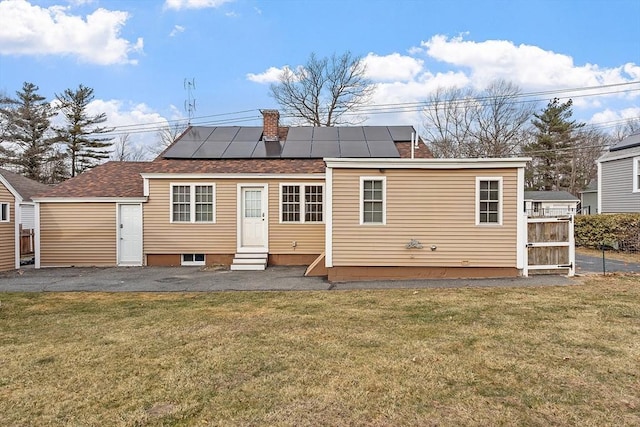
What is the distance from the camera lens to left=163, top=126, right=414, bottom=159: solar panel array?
46.2 feet

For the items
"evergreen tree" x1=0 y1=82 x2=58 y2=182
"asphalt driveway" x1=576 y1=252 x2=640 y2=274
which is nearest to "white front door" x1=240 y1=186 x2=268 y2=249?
"asphalt driveway" x1=576 y1=252 x2=640 y2=274

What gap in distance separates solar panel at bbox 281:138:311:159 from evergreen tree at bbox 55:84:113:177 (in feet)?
88.1

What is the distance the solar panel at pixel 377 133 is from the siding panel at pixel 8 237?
41.4 feet

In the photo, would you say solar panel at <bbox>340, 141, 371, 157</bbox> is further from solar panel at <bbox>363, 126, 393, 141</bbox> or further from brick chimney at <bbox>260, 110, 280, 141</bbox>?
brick chimney at <bbox>260, 110, 280, 141</bbox>

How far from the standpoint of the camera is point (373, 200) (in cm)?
962

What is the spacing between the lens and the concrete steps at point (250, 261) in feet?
38.5

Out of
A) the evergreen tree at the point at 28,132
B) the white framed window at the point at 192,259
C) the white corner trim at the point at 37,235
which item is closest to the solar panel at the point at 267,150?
the white framed window at the point at 192,259

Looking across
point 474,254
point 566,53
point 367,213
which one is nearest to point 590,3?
point 474,254

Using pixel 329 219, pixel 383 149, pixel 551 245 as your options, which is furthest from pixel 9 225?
pixel 551 245

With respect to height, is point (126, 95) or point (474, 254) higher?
point (126, 95)

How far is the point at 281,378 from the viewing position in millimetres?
3881

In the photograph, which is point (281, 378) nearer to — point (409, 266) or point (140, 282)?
point (409, 266)

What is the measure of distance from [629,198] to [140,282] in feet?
66.5

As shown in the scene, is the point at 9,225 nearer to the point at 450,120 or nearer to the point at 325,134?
the point at 325,134
